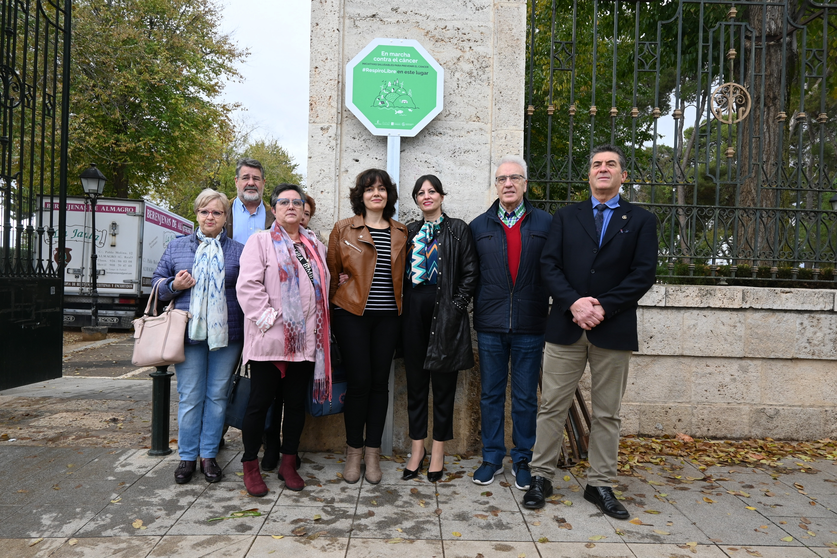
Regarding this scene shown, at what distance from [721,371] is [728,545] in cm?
234

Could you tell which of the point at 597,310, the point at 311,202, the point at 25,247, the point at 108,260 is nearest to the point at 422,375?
the point at 597,310

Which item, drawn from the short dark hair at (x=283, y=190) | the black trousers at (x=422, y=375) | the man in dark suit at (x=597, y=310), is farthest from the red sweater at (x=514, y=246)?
the short dark hair at (x=283, y=190)

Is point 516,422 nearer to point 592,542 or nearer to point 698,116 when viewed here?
point 592,542

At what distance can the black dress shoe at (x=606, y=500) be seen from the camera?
3498 mm

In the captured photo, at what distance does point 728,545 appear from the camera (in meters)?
3.18

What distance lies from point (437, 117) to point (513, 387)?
7.48ft

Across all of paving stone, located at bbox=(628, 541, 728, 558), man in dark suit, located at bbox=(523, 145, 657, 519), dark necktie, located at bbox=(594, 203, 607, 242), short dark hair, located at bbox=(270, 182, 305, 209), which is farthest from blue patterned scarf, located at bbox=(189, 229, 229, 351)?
paving stone, located at bbox=(628, 541, 728, 558)

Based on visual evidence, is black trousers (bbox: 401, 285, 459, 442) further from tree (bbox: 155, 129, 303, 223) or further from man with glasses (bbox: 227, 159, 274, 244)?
tree (bbox: 155, 129, 303, 223)

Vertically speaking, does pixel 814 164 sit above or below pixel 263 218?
above

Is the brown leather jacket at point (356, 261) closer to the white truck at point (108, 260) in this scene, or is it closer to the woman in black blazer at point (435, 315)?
the woman in black blazer at point (435, 315)

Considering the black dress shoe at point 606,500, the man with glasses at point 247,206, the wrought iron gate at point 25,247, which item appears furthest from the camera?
the wrought iron gate at point 25,247

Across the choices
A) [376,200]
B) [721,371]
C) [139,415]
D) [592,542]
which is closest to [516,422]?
[592,542]

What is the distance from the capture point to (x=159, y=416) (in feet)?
14.5

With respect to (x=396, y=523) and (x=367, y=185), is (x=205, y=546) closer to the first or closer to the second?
(x=396, y=523)
